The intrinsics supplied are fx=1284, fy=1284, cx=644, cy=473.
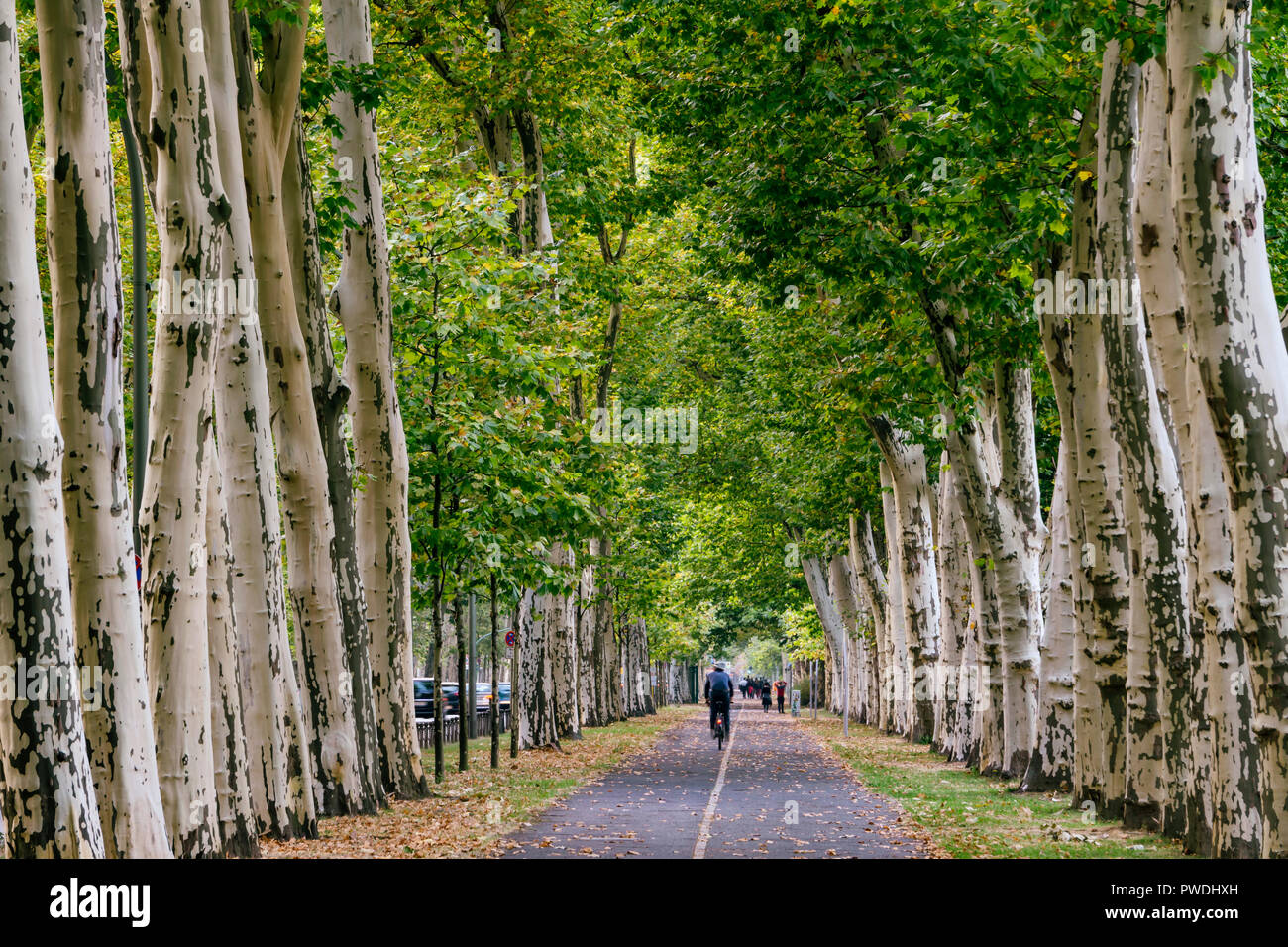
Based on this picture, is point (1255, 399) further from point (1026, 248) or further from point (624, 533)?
point (624, 533)

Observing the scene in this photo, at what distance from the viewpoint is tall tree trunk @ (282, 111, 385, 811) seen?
14008 mm

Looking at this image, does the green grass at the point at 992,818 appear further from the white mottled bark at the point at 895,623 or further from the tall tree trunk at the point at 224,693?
the white mottled bark at the point at 895,623

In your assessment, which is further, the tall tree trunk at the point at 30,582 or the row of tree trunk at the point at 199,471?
the row of tree trunk at the point at 199,471

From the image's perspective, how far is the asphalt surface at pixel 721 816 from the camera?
471 inches

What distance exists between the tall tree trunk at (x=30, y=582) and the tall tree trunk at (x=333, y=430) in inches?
296

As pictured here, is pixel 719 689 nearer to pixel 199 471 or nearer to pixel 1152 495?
pixel 1152 495

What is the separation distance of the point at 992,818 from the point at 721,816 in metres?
3.12

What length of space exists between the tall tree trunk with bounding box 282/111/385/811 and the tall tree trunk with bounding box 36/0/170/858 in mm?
6417

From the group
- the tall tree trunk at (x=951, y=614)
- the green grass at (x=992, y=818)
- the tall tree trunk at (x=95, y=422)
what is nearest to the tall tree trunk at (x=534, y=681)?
the green grass at (x=992, y=818)

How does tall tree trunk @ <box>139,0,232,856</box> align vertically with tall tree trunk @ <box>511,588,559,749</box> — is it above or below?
above

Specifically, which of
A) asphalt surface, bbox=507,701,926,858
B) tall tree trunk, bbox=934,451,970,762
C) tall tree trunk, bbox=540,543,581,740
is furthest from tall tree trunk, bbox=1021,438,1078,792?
tall tree trunk, bbox=540,543,581,740

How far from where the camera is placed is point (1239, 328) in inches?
302

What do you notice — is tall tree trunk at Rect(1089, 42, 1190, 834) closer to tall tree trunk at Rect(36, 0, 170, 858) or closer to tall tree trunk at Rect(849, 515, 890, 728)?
tall tree trunk at Rect(36, 0, 170, 858)
